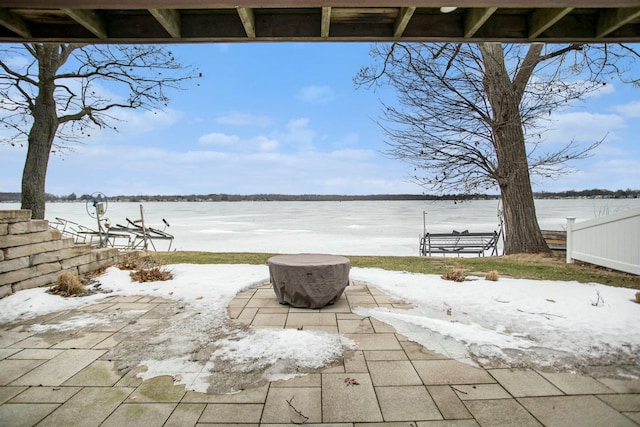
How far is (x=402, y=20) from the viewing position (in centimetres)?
315

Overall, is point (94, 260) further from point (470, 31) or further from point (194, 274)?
point (470, 31)

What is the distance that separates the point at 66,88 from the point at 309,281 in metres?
12.6

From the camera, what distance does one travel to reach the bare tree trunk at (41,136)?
34.9ft

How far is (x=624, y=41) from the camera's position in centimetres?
346

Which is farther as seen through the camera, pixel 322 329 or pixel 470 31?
pixel 322 329

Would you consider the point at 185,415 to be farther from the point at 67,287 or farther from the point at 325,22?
the point at 67,287

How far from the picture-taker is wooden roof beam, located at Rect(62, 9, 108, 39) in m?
2.97

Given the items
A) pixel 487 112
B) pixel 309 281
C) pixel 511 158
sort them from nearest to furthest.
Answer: pixel 309 281
pixel 511 158
pixel 487 112

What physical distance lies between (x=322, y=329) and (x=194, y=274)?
3.74 m

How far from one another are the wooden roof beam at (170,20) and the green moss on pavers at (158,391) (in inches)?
116

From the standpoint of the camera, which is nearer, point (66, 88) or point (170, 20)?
point (170, 20)

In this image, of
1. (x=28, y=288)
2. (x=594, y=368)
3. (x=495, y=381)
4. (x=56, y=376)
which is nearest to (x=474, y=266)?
(x=594, y=368)

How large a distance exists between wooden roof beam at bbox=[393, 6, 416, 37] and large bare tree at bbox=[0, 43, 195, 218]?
10202mm

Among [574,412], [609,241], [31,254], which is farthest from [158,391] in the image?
[609,241]
